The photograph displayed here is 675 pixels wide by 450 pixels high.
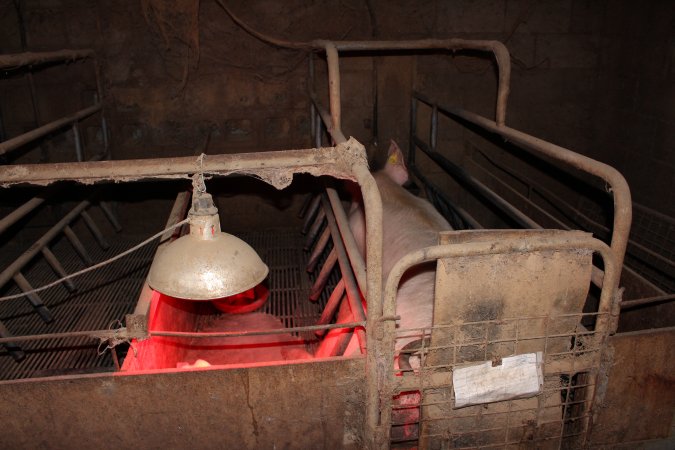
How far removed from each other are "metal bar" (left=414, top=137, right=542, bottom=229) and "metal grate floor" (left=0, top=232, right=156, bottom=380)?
2.70 m

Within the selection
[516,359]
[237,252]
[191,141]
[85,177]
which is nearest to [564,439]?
[516,359]

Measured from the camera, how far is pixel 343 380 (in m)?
2.24

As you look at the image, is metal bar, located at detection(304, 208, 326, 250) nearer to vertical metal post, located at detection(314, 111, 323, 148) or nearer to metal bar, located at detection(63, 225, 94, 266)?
vertical metal post, located at detection(314, 111, 323, 148)

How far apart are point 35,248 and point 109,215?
1508 millimetres

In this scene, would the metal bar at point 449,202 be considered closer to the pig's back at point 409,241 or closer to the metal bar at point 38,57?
the pig's back at point 409,241

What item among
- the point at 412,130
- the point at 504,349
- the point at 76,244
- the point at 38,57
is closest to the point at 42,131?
the point at 38,57

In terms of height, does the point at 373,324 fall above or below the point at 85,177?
below

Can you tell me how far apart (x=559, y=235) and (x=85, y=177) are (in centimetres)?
183

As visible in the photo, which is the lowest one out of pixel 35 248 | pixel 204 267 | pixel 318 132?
pixel 35 248

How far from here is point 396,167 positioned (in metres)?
5.26

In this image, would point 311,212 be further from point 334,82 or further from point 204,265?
point 204,265

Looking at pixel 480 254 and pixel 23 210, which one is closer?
pixel 480 254

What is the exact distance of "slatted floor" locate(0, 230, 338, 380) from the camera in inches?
144

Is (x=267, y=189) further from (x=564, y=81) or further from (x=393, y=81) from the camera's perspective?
(x=564, y=81)
